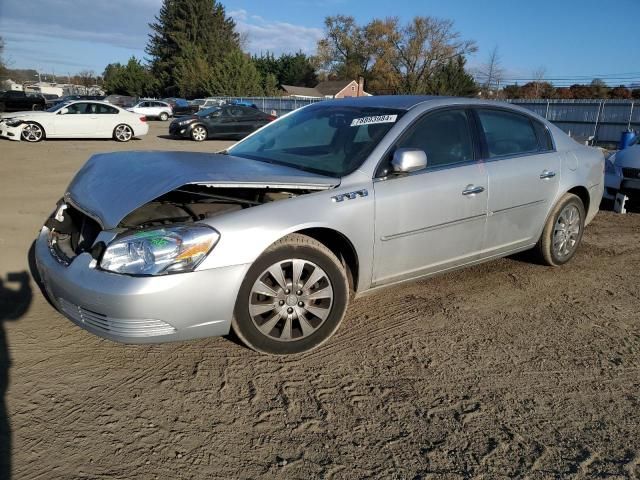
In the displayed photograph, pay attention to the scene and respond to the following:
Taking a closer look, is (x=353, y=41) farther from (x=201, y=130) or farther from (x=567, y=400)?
(x=567, y=400)

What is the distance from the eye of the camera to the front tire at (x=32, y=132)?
16672mm

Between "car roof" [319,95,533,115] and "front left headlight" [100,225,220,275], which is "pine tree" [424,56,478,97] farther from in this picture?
"front left headlight" [100,225,220,275]

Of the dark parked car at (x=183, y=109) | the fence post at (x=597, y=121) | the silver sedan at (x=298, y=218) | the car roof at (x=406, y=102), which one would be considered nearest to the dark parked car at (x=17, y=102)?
the dark parked car at (x=183, y=109)

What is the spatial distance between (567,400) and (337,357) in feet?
4.36

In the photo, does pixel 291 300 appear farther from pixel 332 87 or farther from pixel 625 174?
pixel 332 87

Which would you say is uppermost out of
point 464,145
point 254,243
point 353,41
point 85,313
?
point 353,41

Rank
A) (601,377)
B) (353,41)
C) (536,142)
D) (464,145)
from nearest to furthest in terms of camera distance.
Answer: (601,377), (464,145), (536,142), (353,41)

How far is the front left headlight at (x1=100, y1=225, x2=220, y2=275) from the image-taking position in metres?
2.75

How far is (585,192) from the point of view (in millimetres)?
5008

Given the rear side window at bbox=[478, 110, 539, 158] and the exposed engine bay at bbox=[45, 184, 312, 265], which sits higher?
the rear side window at bbox=[478, 110, 539, 158]

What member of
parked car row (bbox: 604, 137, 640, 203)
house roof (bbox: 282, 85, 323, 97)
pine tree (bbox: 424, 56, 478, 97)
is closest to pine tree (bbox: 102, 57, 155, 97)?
house roof (bbox: 282, 85, 323, 97)

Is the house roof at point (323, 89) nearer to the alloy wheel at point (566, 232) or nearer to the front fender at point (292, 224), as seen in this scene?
the alloy wheel at point (566, 232)

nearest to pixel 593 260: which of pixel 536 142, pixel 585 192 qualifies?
pixel 585 192

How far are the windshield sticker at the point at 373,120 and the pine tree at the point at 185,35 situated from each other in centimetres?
6655
